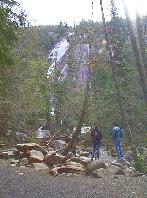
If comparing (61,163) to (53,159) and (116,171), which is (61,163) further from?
(116,171)

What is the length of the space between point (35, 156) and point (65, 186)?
18.2 ft

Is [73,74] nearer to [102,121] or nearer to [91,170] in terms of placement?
[102,121]

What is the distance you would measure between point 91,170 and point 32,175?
236cm

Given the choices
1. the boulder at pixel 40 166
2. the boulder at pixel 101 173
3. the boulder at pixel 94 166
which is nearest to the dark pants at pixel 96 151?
the boulder at pixel 94 166

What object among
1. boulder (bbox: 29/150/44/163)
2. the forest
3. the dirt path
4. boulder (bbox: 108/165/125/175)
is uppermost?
the forest

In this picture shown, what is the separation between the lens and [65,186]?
1188 centimetres

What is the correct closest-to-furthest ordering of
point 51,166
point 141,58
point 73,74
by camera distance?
point 141,58 → point 51,166 → point 73,74

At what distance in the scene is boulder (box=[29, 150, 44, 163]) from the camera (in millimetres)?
16906

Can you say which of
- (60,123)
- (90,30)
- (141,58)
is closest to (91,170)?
(141,58)

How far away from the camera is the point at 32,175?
1388 centimetres

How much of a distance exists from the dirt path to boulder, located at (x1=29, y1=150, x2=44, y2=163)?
2027 millimetres

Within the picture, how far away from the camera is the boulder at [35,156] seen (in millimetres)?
16906

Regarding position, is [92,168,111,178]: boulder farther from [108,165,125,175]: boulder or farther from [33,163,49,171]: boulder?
[33,163,49,171]: boulder

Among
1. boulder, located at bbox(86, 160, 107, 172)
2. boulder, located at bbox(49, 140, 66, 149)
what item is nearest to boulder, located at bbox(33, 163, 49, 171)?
boulder, located at bbox(86, 160, 107, 172)
